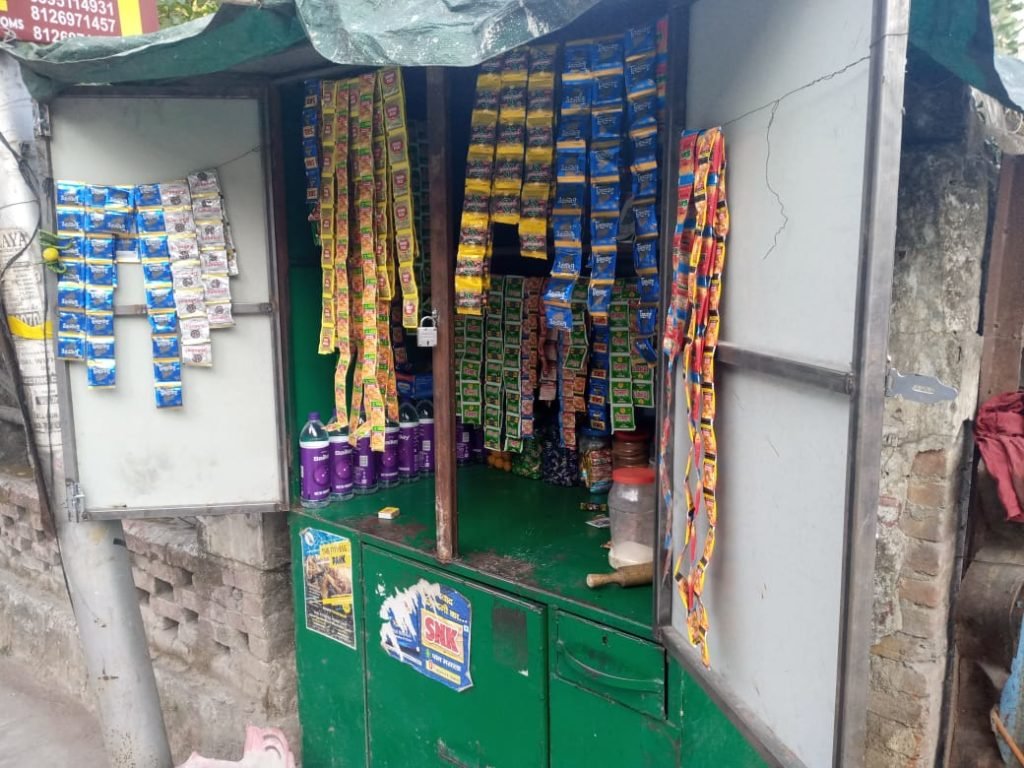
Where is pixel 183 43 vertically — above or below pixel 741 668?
above

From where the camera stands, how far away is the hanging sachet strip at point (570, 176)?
2.40m

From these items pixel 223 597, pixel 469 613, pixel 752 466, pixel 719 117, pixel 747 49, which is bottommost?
pixel 223 597

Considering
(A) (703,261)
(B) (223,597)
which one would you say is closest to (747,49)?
(A) (703,261)

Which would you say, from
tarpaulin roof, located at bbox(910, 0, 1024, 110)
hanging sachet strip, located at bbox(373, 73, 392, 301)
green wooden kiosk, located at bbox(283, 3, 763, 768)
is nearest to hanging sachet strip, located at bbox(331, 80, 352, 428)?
hanging sachet strip, located at bbox(373, 73, 392, 301)

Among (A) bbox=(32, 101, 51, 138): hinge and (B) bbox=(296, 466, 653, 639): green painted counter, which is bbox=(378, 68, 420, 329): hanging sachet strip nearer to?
(B) bbox=(296, 466, 653, 639): green painted counter

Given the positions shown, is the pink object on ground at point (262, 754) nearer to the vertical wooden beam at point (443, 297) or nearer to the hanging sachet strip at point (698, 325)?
the vertical wooden beam at point (443, 297)

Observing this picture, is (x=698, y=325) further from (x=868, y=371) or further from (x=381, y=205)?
(x=381, y=205)

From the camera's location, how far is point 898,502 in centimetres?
260

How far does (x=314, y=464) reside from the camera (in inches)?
130

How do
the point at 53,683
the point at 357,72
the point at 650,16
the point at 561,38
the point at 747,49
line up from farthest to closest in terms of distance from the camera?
1. the point at 53,683
2. the point at 357,72
3. the point at 561,38
4. the point at 650,16
5. the point at 747,49

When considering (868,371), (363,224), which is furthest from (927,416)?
(363,224)

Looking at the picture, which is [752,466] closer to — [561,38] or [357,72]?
[561,38]

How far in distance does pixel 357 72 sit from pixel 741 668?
7.69ft

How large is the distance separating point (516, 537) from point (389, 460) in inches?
32.4
